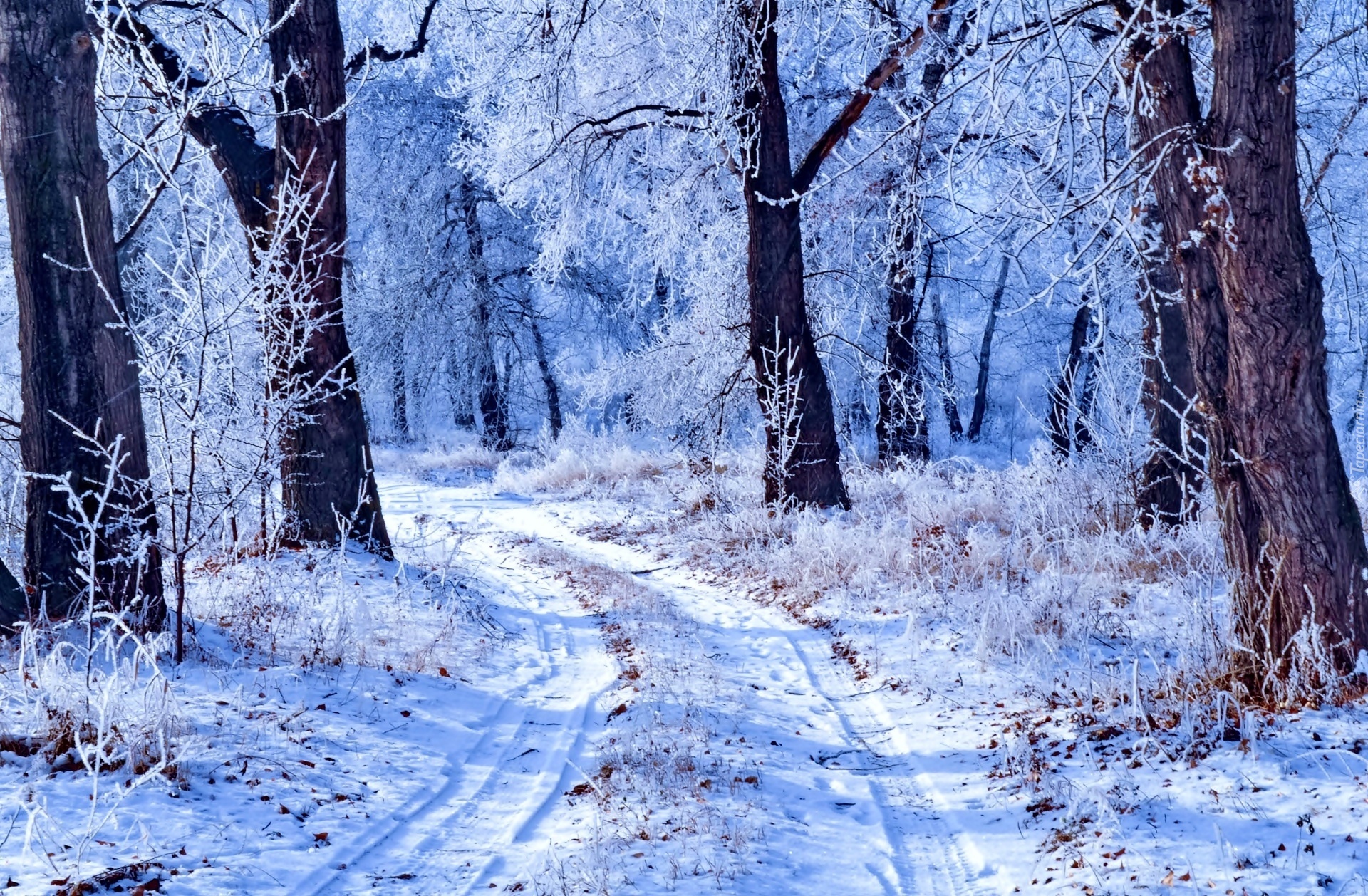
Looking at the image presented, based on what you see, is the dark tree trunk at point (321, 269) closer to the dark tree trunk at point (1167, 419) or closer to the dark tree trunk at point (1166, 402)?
the dark tree trunk at point (1166, 402)

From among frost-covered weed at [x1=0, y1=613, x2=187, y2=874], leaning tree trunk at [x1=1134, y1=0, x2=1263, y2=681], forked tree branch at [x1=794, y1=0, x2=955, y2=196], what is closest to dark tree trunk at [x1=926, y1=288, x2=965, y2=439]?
forked tree branch at [x1=794, y1=0, x2=955, y2=196]

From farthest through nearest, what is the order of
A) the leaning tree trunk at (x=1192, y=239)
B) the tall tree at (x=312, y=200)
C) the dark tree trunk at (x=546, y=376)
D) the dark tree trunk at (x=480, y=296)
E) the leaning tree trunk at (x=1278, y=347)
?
1. the dark tree trunk at (x=546, y=376)
2. the dark tree trunk at (x=480, y=296)
3. the tall tree at (x=312, y=200)
4. the leaning tree trunk at (x=1192, y=239)
5. the leaning tree trunk at (x=1278, y=347)

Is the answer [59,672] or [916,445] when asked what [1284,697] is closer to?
[59,672]

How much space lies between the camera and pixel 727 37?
8953mm

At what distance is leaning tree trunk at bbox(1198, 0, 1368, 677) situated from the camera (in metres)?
3.83

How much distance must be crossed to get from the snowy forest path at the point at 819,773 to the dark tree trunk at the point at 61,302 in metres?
2.68

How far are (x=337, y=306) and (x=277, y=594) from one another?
2.50 m

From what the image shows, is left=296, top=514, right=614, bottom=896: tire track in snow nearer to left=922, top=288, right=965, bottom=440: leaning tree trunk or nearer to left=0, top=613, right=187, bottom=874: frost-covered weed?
left=0, top=613, right=187, bottom=874: frost-covered weed

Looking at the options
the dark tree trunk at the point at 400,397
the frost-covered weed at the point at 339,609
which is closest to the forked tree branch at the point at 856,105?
the frost-covered weed at the point at 339,609

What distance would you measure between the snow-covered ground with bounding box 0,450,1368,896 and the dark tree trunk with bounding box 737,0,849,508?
7.25 ft

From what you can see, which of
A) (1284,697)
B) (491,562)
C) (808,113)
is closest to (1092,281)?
(1284,697)

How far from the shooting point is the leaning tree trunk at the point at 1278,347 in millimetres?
3826

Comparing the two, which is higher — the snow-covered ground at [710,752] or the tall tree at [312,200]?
the tall tree at [312,200]

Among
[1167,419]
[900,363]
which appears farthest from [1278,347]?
[900,363]
